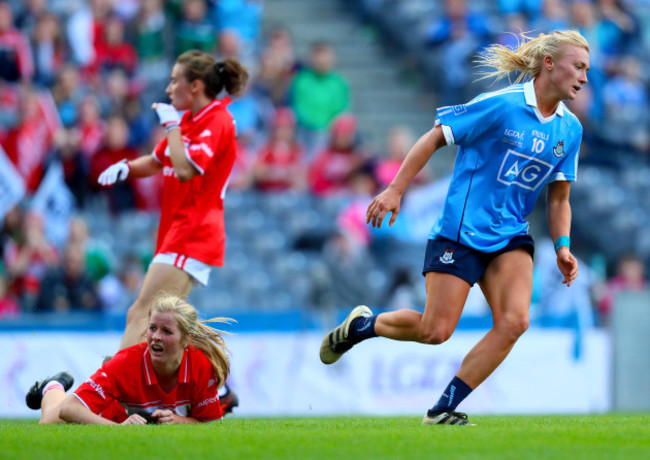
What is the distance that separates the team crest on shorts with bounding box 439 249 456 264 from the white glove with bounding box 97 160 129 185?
2456mm

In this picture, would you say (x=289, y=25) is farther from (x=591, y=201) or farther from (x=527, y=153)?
(x=527, y=153)

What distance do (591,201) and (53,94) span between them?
23.5 feet

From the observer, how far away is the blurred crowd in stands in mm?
12309

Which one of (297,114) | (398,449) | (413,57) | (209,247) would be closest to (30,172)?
(297,114)

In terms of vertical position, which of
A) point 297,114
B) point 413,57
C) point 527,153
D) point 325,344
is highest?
point 413,57

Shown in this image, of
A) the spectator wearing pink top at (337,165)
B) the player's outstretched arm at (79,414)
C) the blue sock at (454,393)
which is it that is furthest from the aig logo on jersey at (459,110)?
the spectator wearing pink top at (337,165)

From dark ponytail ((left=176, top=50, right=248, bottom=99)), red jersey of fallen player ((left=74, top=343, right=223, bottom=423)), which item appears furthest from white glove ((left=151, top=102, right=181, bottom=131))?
red jersey of fallen player ((left=74, top=343, right=223, bottom=423))

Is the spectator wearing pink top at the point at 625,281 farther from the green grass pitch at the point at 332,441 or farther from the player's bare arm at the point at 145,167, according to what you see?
the player's bare arm at the point at 145,167

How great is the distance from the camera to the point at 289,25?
18328mm

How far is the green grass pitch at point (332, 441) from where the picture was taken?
501 centimetres

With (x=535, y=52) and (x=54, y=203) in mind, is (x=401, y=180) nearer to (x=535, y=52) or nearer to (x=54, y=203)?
(x=535, y=52)

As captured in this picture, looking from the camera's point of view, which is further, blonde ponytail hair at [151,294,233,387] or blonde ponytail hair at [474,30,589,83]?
blonde ponytail hair at [151,294,233,387]

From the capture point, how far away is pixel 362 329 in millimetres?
6992

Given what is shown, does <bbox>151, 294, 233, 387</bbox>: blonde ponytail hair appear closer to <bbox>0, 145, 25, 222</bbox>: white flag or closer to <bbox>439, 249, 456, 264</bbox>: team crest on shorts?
<bbox>439, 249, 456, 264</bbox>: team crest on shorts
